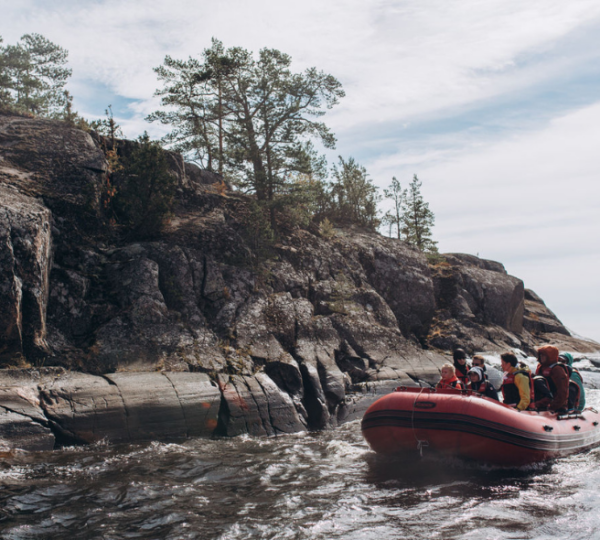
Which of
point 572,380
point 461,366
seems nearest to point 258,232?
point 461,366

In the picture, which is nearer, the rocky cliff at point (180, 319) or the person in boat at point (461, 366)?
the person in boat at point (461, 366)

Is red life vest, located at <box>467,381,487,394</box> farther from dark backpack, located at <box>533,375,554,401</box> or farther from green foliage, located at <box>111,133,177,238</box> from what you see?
green foliage, located at <box>111,133,177,238</box>

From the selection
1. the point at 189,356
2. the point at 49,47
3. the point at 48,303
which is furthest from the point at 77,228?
the point at 49,47

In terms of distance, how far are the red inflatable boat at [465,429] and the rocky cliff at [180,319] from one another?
171 inches

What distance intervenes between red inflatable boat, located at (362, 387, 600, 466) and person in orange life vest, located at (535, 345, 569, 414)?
0.30m

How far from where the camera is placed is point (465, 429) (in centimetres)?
904

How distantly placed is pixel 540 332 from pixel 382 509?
1104 inches

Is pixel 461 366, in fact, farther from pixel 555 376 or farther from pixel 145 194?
pixel 145 194

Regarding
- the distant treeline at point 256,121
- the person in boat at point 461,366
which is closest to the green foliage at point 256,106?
the distant treeline at point 256,121

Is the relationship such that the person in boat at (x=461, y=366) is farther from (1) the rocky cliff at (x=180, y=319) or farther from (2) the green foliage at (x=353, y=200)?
(2) the green foliage at (x=353, y=200)

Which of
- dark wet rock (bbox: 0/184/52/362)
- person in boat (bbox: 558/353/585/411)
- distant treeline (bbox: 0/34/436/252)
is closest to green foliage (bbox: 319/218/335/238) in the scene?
distant treeline (bbox: 0/34/436/252)

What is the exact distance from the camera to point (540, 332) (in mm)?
31500

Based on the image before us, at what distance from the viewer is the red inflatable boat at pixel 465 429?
29.5 feet

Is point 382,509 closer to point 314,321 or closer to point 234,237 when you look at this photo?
point 314,321
